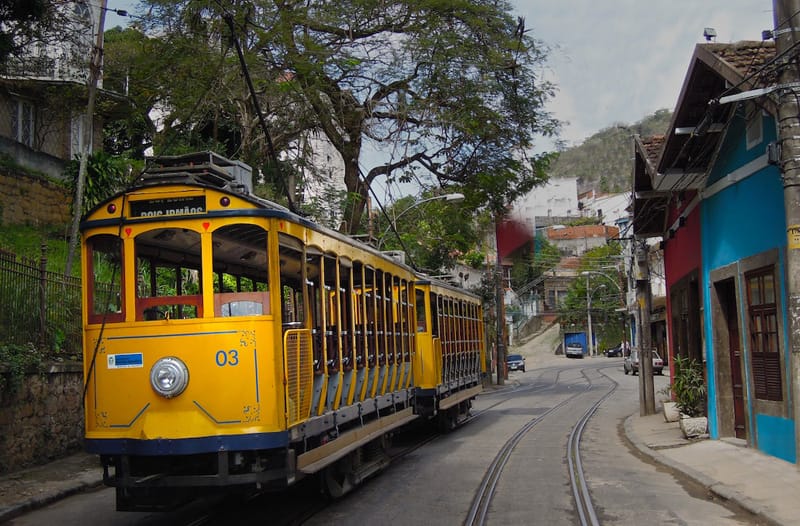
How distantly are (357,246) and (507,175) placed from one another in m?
12.7

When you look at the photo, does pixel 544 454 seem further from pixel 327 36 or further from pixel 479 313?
pixel 327 36

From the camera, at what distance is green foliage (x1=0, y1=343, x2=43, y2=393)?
1084 centimetres

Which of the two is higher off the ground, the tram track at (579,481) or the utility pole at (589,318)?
the utility pole at (589,318)

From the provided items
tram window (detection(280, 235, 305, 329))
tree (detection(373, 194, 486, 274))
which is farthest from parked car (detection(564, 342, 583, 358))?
tram window (detection(280, 235, 305, 329))

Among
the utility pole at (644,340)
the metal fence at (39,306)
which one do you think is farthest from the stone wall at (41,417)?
the utility pole at (644,340)

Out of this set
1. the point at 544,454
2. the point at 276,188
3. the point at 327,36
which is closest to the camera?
the point at 544,454

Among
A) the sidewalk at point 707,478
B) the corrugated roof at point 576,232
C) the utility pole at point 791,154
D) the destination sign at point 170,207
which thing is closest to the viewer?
the destination sign at point 170,207

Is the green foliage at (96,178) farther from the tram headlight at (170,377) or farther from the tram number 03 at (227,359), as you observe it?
the tram number 03 at (227,359)

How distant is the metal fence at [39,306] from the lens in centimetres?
1190

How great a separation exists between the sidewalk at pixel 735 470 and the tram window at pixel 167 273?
239 inches

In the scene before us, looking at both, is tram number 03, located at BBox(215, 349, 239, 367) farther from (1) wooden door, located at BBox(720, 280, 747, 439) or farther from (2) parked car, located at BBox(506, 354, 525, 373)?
(2) parked car, located at BBox(506, 354, 525, 373)

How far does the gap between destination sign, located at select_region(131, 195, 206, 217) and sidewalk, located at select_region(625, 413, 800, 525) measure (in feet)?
20.7

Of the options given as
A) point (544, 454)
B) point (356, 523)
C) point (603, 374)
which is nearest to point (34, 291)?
point (356, 523)

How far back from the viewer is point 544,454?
1420cm
